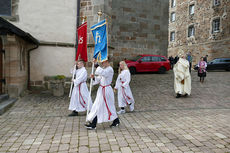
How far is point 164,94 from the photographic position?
29.7ft

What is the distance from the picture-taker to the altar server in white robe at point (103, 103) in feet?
14.7

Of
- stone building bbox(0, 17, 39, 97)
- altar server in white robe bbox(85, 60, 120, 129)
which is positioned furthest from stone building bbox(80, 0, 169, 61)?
altar server in white robe bbox(85, 60, 120, 129)

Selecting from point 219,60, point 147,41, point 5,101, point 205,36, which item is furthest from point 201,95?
point 205,36

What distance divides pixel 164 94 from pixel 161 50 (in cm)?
1015

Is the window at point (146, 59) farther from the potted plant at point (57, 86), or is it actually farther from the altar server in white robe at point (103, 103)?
the altar server in white robe at point (103, 103)

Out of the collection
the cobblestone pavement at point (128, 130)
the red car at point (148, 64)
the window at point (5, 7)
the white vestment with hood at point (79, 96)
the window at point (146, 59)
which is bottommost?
the cobblestone pavement at point (128, 130)

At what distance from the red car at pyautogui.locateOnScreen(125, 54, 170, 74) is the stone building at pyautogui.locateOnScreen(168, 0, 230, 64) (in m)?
12.4

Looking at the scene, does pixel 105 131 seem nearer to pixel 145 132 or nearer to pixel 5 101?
pixel 145 132

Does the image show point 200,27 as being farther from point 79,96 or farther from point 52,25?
point 79,96

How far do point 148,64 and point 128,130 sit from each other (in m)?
11.3

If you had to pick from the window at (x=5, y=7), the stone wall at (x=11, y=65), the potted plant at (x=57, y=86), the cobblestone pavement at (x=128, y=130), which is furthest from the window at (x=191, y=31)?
the stone wall at (x=11, y=65)

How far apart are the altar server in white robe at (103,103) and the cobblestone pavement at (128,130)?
0.77 ft

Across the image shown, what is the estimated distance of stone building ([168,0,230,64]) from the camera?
2338 cm

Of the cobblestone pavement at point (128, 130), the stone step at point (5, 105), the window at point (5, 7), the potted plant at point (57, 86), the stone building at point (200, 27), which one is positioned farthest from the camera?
the stone building at point (200, 27)
